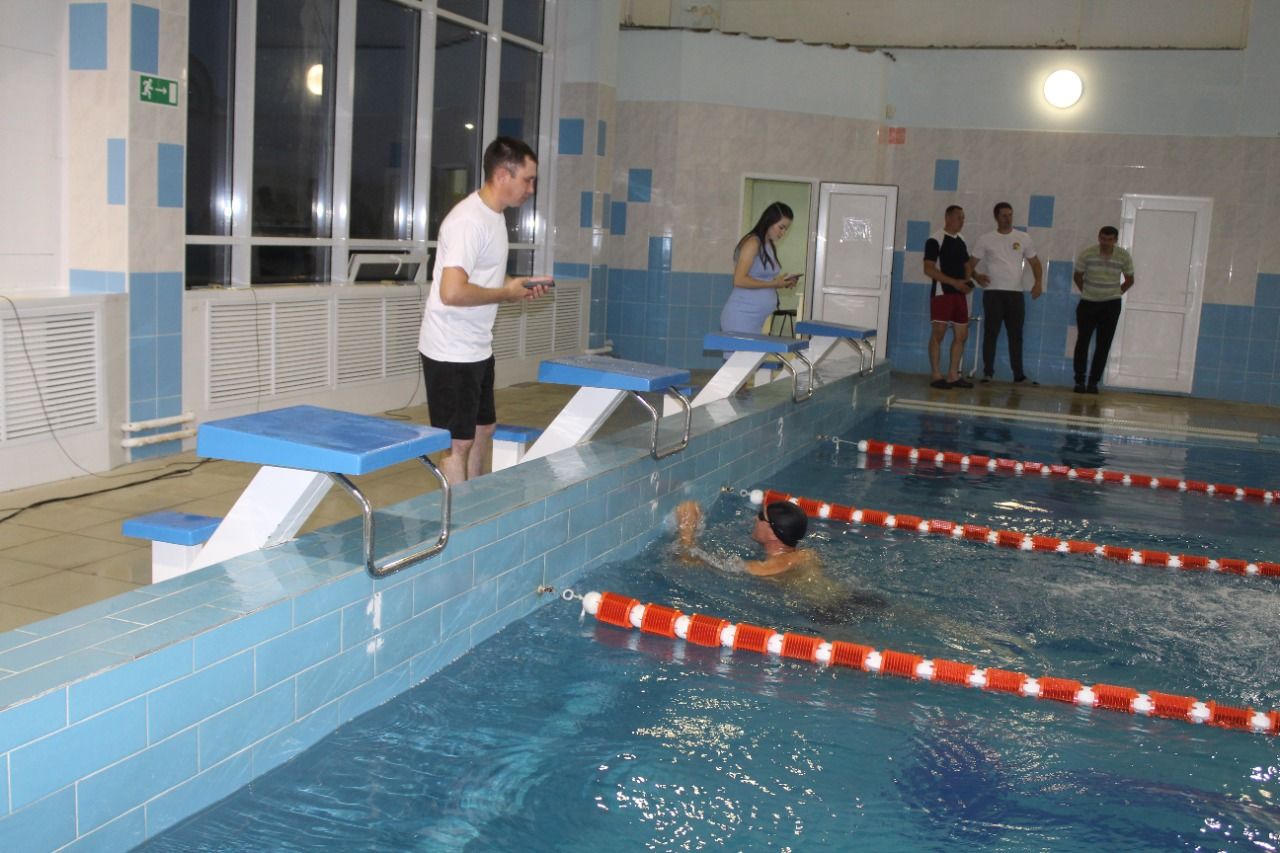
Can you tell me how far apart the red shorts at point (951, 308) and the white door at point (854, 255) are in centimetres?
82

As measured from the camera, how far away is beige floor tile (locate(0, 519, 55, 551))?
194 inches

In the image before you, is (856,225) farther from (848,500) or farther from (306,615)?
(306,615)

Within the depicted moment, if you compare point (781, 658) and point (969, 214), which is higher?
point (969, 214)

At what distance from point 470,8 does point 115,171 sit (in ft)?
16.0

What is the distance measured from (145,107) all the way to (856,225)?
27.2 feet

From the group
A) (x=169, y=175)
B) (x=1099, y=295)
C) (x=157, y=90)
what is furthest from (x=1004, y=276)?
(x=157, y=90)

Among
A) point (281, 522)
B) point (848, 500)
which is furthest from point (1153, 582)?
point (281, 522)

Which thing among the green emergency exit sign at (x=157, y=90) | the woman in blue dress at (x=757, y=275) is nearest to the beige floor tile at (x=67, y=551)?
the green emergency exit sign at (x=157, y=90)

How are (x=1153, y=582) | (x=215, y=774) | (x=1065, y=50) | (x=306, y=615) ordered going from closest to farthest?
(x=215, y=774) → (x=306, y=615) → (x=1153, y=582) → (x=1065, y=50)

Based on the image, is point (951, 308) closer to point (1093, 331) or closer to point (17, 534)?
point (1093, 331)

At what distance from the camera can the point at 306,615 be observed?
3217 mm

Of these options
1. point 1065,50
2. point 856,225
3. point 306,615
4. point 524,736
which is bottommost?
point 524,736

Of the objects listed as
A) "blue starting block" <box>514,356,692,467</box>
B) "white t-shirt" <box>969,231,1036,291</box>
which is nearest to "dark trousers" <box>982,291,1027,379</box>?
"white t-shirt" <box>969,231,1036,291</box>

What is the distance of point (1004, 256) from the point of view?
12656 mm
